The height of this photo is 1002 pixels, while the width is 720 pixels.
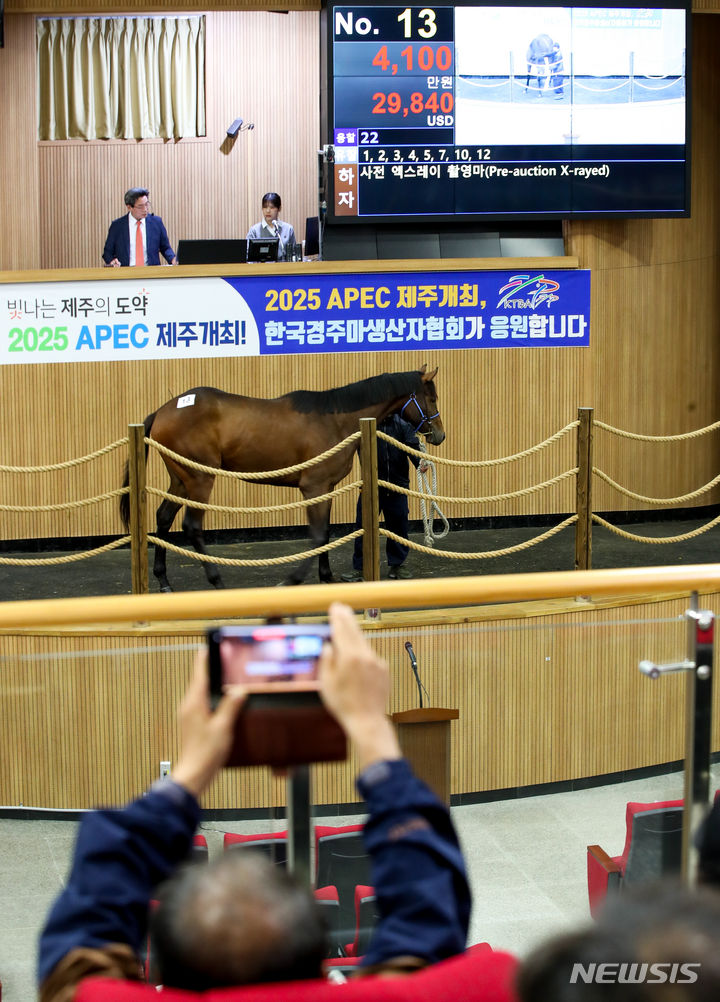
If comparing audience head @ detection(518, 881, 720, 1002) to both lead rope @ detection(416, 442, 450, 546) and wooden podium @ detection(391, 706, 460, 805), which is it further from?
lead rope @ detection(416, 442, 450, 546)

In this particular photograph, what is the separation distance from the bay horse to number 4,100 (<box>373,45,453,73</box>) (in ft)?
5.99

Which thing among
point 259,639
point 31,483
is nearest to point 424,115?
point 31,483

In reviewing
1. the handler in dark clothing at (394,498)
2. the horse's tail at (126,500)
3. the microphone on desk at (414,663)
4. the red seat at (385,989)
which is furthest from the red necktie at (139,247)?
the red seat at (385,989)

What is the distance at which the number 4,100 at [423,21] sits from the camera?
6703 millimetres

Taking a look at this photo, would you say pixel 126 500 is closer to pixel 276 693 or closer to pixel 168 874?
pixel 276 693

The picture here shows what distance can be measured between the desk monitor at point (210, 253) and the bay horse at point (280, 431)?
107cm

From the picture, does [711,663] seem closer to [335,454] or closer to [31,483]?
[335,454]

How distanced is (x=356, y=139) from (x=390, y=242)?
2.14 feet

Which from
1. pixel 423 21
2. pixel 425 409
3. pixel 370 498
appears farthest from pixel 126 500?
pixel 423 21

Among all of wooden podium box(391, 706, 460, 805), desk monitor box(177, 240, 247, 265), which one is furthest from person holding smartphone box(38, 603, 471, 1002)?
desk monitor box(177, 240, 247, 265)

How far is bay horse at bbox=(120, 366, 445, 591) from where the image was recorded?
6035 millimetres

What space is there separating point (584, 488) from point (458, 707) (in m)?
4.02

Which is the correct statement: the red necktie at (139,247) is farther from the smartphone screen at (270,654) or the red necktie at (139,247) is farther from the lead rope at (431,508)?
the smartphone screen at (270,654)

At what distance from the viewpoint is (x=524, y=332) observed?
23.2ft
